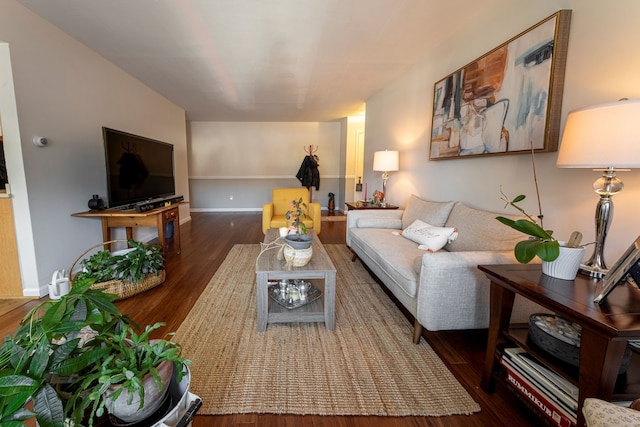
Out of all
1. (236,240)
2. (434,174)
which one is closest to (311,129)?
(236,240)

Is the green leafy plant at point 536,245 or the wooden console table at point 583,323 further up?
the green leafy plant at point 536,245

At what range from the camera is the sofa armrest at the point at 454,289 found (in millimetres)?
1505

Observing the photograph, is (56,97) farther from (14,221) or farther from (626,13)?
(626,13)

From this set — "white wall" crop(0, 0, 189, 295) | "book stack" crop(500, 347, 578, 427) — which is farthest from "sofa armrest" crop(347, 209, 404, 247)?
"white wall" crop(0, 0, 189, 295)

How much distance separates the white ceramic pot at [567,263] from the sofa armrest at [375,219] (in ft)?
6.27

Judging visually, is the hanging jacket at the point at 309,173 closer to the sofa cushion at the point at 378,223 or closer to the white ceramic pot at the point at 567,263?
the sofa cushion at the point at 378,223

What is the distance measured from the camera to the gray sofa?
4.97ft

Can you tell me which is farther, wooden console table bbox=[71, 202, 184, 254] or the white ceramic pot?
wooden console table bbox=[71, 202, 184, 254]

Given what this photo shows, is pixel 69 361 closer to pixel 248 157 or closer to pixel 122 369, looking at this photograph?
pixel 122 369

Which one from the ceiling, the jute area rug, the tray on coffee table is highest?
the ceiling

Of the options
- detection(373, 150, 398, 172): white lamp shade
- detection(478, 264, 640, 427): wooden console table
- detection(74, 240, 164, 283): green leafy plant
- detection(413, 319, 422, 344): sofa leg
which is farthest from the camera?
detection(373, 150, 398, 172): white lamp shade

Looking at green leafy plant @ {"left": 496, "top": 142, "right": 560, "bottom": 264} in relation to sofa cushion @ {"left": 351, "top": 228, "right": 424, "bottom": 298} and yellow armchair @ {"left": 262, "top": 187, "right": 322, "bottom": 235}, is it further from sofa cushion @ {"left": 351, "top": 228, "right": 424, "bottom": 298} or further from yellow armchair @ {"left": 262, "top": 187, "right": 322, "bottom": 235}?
yellow armchair @ {"left": 262, "top": 187, "right": 322, "bottom": 235}

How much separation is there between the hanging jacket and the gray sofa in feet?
14.3

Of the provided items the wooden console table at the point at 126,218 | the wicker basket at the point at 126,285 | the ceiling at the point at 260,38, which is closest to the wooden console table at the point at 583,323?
the ceiling at the point at 260,38
